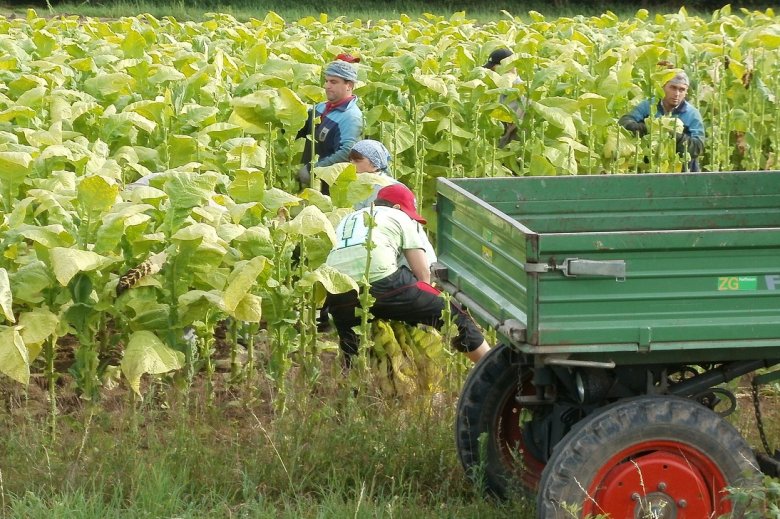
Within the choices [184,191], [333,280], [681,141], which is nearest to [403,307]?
[333,280]

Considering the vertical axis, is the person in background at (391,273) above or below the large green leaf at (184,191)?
below

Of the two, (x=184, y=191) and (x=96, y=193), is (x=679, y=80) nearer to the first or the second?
(x=184, y=191)

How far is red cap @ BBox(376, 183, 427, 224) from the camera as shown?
722 centimetres

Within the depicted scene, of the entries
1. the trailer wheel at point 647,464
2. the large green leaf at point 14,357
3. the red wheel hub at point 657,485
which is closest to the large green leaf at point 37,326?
the large green leaf at point 14,357

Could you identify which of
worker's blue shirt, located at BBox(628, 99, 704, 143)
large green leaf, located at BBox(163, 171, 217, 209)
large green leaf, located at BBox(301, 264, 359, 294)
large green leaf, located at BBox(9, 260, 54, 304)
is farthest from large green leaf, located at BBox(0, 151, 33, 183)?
worker's blue shirt, located at BBox(628, 99, 704, 143)

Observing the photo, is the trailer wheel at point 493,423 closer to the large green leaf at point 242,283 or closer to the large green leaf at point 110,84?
the large green leaf at point 242,283

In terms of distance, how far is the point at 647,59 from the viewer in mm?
10094

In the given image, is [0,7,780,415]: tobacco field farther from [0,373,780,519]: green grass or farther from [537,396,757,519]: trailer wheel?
[537,396,757,519]: trailer wheel

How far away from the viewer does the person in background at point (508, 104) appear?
9864 millimetres

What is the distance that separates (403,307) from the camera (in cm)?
706

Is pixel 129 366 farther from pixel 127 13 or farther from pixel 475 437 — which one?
pixel 127 13

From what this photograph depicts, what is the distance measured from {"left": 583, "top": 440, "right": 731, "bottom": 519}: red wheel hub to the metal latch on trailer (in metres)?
0.66

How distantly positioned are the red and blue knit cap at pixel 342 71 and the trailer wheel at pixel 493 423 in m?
4.49

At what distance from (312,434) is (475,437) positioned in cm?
85
